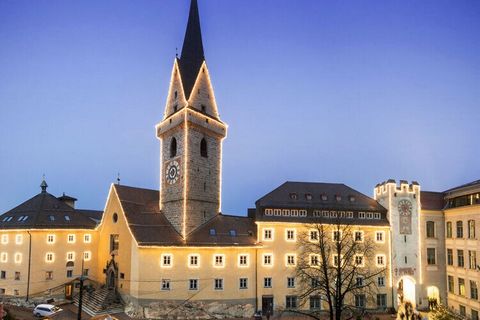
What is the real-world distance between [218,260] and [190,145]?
12.7 metres

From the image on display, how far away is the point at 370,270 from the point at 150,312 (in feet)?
78.8

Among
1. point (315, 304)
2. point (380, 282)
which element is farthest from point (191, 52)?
point (380, 282)

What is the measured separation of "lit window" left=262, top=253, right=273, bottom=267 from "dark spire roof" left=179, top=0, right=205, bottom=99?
19709 millimetres

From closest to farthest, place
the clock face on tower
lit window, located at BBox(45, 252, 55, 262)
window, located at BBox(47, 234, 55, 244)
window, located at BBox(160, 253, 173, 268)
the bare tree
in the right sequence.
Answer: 1. window, located at BBox(160, 253, 173, 268)
2. the bare tree
3. lit window, located at BBox(45, 252, 55, 262)
4. window, located at BBox(47, 234, 55, 244)
5. the clock face on tower

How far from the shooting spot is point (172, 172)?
44.6m

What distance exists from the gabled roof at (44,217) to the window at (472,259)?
42.8m

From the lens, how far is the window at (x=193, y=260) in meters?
39.8

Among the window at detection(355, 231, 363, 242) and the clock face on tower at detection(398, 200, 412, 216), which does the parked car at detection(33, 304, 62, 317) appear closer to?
the window at detection(355, 231, 363, 242)

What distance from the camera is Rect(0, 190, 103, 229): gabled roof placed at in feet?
147

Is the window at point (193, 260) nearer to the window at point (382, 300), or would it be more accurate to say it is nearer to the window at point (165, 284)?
the window at point (165, 284)

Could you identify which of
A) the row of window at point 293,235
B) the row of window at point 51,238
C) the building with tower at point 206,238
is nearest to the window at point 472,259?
the building with tower at point 206,238

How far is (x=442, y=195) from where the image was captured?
159 feet

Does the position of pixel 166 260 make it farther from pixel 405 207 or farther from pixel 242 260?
pixel 405 207

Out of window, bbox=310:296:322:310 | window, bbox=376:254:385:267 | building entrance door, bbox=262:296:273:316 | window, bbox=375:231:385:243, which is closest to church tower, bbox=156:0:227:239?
building entrance door, bbox=262:296:273:316
